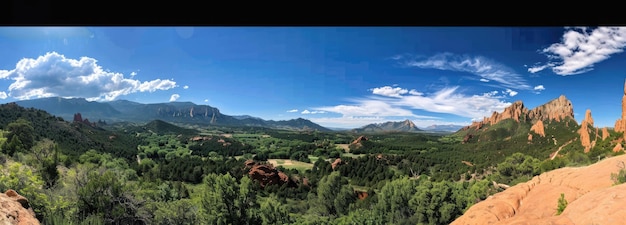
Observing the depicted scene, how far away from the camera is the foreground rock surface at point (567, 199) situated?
7.38m

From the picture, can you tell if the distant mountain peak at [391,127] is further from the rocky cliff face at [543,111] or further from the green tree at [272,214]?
the green tree at [272,214]

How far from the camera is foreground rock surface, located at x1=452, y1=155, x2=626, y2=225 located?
24.2 ft

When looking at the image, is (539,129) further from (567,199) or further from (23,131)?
(23,131)

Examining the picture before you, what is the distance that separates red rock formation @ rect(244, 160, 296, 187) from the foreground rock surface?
110ft

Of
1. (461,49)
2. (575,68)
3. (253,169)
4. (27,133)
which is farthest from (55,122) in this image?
(575,68)

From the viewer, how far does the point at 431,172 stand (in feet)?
145

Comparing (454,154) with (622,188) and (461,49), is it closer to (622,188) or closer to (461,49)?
(461,49)

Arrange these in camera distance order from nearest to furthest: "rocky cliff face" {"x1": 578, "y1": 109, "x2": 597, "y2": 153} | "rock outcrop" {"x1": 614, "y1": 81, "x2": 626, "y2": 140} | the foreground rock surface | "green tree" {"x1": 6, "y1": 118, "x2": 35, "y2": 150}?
1. the foreground rock surface
2. "green tree" {"x1": 6, "y1": 118, "x2": 35, "y2": 150}
3. "rock outcrop" {"x1": 614, "y1": 81, "x2": 626, "y2": 140}
4. "rocky cliff face" {"x1": 578, "y1": 109, "x2": 597, "y2": 153}

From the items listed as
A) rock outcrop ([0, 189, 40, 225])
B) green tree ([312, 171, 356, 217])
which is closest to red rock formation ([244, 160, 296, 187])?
green tree ([312, 171, 356, 217])

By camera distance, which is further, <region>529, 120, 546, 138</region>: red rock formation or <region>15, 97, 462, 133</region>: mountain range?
<region>15, 97, 462, 133</region>: mountain range

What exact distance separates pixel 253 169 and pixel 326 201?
17435 mm

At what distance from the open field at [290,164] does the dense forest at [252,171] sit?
0.51 m

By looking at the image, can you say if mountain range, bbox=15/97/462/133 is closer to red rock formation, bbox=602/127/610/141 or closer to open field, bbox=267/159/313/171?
open field, bbox=267/159/313/171

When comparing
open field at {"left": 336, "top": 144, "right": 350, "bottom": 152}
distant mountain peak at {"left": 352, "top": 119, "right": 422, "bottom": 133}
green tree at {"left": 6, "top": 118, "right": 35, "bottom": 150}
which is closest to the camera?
green tree at {"left": 6, "top": 118, "right": 35, "bottom": 150}
